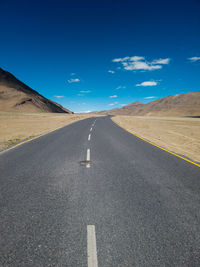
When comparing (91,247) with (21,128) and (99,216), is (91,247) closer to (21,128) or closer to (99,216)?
(99,216)

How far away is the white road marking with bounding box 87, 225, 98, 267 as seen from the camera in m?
2.03

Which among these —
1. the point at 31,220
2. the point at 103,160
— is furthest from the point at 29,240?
the point at 103,160

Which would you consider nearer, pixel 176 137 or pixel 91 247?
pixel 91 247

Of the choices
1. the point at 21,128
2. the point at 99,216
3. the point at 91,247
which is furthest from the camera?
the point at 21,128

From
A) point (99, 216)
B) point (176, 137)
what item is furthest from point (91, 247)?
point (176, 137)

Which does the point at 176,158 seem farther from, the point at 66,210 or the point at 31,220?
the point at 31,220

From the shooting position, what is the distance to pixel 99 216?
2949 mm

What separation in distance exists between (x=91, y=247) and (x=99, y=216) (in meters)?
0.71

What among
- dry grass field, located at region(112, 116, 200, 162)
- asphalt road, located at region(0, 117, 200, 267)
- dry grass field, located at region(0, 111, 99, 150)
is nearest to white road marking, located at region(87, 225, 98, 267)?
asphalt road, located at region(0, 117, 200, 267)

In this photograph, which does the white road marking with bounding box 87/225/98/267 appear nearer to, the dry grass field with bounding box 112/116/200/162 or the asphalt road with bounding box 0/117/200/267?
the asphalt road with bounding box 0/117/200/267

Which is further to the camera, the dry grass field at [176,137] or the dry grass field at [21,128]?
the dry grass field at [21,128]

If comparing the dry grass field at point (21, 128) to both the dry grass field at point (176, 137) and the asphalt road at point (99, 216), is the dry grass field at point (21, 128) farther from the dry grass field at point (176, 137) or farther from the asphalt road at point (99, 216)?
the dry grass field at point (176, 137)

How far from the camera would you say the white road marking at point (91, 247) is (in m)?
2.03

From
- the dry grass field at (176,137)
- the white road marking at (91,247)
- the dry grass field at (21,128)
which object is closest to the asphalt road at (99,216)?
the white road marking at (91,247)
